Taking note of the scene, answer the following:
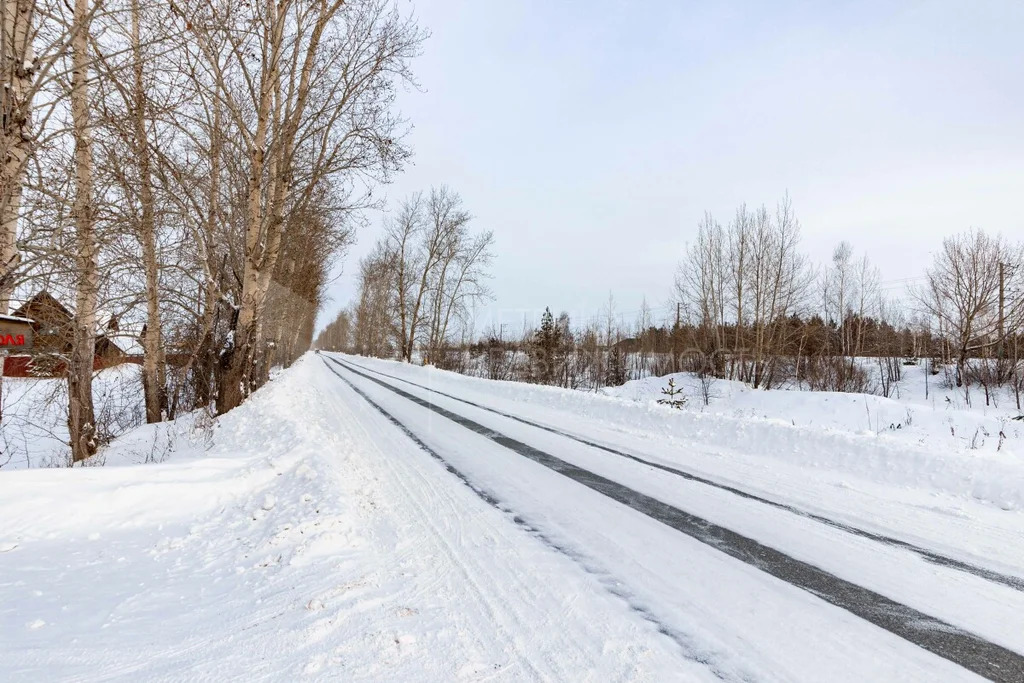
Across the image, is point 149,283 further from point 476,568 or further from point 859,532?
point 859,532

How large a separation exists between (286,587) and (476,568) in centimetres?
119

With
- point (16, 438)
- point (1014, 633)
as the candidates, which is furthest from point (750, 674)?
point (16, 438)

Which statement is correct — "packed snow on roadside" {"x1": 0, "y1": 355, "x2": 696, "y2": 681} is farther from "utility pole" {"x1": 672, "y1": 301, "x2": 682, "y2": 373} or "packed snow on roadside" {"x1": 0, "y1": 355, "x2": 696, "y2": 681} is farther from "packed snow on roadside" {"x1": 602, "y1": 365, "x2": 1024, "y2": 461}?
"utility pole" {"x1": 672, "y1": 301, "x2": 682, "y2": 373}

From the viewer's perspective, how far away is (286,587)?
3.19 m

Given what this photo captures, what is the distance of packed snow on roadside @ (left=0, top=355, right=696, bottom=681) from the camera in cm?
238

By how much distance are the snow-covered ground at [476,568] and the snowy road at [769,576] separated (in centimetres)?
2

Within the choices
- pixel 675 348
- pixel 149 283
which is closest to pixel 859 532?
pixel 149 283

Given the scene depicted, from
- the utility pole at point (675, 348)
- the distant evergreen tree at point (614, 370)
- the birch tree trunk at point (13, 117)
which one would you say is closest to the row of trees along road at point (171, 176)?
the birch tree trunk at point (13, 117)

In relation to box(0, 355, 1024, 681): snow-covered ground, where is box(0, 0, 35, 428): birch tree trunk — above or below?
above

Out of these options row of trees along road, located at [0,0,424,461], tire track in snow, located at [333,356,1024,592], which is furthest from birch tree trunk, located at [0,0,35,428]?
tire track in snow, located at [333,356,1024,592]

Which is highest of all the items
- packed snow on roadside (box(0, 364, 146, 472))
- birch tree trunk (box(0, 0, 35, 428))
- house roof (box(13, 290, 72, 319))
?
birch tree trunk (box(0, 0, 35, 428))

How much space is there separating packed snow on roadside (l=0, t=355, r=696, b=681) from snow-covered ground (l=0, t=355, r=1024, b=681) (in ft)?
0.05

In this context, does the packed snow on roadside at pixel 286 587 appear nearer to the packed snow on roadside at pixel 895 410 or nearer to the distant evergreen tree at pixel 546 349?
the packed snow on roadside at pixel 895 410

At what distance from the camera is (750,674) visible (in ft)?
7.44
